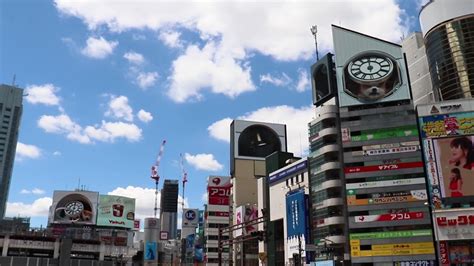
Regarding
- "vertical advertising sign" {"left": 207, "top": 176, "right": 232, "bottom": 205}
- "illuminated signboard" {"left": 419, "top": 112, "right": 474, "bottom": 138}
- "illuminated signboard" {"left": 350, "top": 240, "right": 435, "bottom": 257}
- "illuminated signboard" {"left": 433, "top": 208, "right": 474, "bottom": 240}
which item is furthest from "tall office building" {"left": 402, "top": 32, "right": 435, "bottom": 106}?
"vertical advertising sign" {"left": 207, "top": 176, "right": 232, "bottom": 205}

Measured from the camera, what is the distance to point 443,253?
77125 millimetres

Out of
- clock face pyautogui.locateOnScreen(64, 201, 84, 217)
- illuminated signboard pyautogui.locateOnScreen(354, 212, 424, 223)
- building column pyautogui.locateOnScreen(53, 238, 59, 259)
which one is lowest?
building column pyautogui.locateOnScreen(53, 238, 59, 259)

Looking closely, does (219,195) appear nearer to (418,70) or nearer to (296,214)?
(296,214)

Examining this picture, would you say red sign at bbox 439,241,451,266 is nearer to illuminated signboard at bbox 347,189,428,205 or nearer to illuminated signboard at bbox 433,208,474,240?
illuminated signboard at bbox 433,208,474,240

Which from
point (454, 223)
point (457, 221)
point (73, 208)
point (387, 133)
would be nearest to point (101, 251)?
point (73, 208)

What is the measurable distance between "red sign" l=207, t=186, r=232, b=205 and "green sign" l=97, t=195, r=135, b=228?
2268 centimetres

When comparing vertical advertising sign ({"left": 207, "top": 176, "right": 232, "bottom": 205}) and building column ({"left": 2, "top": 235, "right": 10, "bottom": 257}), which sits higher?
vertical advertising sign ({"left": 207, "top": 176, "right": 232, "bottom": 205})

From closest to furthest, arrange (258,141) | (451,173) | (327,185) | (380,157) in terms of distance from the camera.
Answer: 1. (451,173)
2. (380,157)
3. (327,185)
4. (258,141)

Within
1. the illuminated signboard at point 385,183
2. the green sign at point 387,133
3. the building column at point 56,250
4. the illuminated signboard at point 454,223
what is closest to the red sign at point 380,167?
the illuminated signboard at point 385,183

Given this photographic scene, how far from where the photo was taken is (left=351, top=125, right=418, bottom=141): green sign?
85.4 metres

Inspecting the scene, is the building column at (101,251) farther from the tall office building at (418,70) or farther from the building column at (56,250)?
the tall office building at (418,70)

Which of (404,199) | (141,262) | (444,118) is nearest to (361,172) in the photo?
(404,199)

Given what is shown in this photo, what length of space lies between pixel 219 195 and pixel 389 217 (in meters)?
65.0

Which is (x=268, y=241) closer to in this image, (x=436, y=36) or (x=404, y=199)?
(x=404, y=199)
